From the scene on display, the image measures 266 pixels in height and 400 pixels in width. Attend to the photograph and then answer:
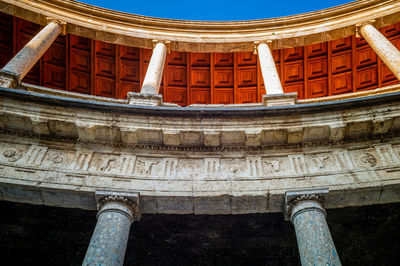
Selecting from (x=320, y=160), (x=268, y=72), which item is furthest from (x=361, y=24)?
(x=320, y=160)

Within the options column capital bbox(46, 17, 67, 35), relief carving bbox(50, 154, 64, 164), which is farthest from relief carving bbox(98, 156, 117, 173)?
column capital bbox(46, 17, 67, 35)

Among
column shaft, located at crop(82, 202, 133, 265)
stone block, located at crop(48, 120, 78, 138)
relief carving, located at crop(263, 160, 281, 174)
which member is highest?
stone block, located at crop(48, 120, 78, 138)

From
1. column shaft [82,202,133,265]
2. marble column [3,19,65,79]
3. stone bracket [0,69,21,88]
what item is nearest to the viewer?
column shaft [82,202,133,265]

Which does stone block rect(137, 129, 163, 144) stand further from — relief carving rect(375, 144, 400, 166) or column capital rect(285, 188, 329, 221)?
relief carving rect(375, 144, 400, 166)

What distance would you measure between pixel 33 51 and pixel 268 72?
22.6 ft

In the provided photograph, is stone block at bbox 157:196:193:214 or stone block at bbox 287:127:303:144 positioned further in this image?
stone block at bbox 287:127:303:144

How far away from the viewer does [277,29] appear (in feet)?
47.2

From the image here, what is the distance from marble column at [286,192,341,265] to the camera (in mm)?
5750

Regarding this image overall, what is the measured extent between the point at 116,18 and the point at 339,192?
10.9m

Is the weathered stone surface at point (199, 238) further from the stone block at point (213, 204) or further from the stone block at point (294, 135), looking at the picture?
the stone block at point (294, 135)

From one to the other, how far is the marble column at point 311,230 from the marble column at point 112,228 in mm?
2853

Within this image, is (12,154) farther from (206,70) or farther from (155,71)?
(206,70)

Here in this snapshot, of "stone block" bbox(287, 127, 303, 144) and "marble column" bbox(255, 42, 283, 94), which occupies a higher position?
"marble column" bbox(255, 42, 283, 94)

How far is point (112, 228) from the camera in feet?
20.4
